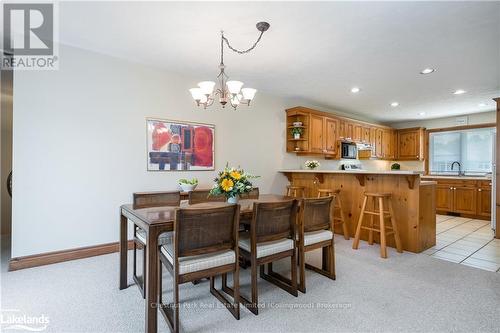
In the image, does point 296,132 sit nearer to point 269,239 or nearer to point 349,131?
point 349,131

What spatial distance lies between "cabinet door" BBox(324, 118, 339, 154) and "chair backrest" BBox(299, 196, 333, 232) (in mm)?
3218

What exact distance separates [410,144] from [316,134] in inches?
146

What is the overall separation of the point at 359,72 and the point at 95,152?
12.5 feet

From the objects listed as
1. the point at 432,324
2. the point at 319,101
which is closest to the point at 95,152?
the point at 432,324

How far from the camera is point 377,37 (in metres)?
2.73

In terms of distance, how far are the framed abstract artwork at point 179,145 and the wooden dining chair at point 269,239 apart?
198 centimetres

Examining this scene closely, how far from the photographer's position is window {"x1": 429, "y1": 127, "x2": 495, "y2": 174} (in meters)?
6.26

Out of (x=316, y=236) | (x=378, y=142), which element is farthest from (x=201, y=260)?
(x=378, y=142)

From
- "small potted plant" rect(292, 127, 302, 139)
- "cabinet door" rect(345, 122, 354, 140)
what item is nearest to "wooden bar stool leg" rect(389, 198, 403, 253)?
"small potted plant" rect(292, 127, 302, 139)

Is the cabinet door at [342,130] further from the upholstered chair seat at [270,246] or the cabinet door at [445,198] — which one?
the upholstered chair seat at [270,246]

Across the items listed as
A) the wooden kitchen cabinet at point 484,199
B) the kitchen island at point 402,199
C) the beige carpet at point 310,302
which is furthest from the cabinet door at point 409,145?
the beige carpet at point 310,302

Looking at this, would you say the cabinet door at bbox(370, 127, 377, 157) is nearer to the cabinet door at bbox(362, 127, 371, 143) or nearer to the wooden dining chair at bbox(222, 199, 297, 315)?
the cabinet door at bbox(362, 127, 371, 143)

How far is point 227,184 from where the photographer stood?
2238mm

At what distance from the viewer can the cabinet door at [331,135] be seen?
218 inches
